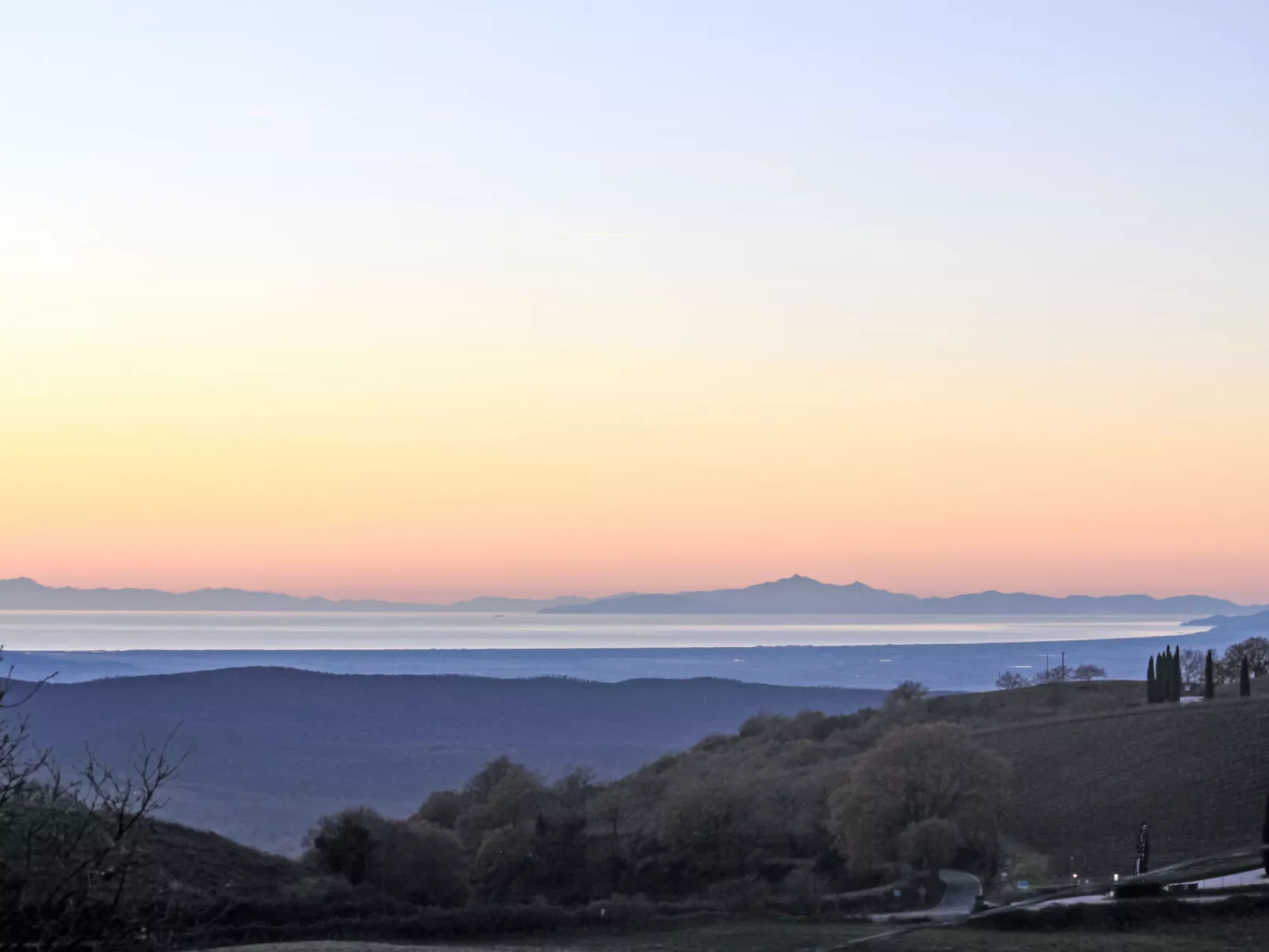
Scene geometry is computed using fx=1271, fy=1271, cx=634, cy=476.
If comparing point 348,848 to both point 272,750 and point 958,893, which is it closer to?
point 958,893

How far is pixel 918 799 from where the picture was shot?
5162cm

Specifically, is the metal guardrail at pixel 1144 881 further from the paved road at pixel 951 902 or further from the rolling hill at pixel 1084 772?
the rolling hill at pixel 1084 772

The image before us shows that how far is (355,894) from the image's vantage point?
124 feet

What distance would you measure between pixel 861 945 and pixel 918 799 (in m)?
26.2

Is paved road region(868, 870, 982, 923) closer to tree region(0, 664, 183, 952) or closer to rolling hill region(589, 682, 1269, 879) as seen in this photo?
rolling hill region(589, 682, 1269, 879)

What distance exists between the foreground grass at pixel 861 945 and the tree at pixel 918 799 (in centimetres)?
1936

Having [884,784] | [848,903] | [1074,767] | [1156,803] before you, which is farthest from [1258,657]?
[848,903]

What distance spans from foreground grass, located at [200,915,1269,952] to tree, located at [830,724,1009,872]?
19.4 metres

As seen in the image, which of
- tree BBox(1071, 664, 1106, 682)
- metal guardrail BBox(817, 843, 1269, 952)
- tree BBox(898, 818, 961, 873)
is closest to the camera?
metal guardrail BBox(817, 843, 1269, 952)

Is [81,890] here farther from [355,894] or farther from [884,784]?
[884,784]

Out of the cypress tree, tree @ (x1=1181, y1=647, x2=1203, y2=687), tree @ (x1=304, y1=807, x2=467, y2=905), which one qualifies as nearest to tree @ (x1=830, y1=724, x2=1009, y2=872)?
the cypress tree

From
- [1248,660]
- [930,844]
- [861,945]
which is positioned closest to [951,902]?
[930,844]

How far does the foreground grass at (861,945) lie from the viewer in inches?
1024

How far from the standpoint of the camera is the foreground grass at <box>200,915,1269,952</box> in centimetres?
2602
